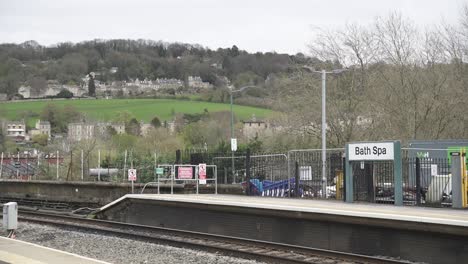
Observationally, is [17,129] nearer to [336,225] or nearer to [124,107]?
[124,107]

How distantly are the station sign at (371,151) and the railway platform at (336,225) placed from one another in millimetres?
2385

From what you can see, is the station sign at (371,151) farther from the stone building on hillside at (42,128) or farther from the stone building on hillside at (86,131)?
the stone building on hillside at (42,128)

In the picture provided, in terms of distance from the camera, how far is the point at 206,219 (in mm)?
19906

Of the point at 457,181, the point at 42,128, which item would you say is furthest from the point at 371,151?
the point at 42,128

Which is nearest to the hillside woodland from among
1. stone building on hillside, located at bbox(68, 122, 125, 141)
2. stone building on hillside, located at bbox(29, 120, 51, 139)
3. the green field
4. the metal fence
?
the metal fence

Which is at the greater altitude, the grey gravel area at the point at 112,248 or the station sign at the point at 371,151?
the station sign at the point at 371,151

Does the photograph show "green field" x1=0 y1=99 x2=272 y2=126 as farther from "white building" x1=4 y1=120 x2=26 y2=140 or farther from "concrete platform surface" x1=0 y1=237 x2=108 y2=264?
"concrete platform surface" x1=0 y1=237 x2=108 y2=264

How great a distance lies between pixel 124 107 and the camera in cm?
11781

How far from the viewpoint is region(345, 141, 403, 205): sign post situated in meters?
18.7

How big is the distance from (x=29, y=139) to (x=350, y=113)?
290 feet

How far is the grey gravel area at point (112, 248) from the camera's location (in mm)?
13867

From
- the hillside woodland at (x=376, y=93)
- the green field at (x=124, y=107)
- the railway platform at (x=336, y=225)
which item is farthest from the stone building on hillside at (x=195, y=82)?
the railway platform at (x=336, y=225)

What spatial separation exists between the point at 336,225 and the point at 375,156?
498cm

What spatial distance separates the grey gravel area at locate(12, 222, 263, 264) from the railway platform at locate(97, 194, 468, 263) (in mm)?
2841
